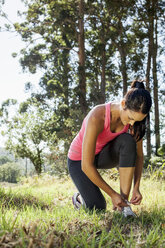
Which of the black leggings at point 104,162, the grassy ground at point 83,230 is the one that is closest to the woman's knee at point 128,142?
the black leggings at point 104,162

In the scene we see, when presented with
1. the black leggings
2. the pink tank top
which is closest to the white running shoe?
the black leggings

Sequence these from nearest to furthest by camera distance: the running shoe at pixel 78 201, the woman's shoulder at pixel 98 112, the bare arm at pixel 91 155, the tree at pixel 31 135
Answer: the bare arm at pixel 91 155, the woman's shoulder at pixel 98 112, the running shoe at pixel 78 201, the tree at pixel 31 135

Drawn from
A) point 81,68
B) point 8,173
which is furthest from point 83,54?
point 8,173

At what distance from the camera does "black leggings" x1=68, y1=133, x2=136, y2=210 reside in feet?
8.51

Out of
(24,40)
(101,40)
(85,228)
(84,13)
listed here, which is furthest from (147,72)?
(85,228)

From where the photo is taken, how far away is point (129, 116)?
238 cm

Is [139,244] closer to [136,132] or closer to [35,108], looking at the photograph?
[136,132]

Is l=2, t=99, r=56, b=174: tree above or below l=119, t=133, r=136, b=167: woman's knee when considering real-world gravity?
below

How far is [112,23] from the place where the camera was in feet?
48.3

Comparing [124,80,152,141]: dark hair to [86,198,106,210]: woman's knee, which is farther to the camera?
[86,198,106,210]: woman's knee

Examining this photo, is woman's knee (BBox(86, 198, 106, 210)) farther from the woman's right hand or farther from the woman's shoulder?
the woman's shoulder

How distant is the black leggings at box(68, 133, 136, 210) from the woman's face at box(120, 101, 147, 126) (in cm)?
20

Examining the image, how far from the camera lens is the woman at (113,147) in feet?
7.63

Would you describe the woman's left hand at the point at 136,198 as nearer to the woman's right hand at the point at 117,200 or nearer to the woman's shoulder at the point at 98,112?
the woman's right hand at the point at 117,200
